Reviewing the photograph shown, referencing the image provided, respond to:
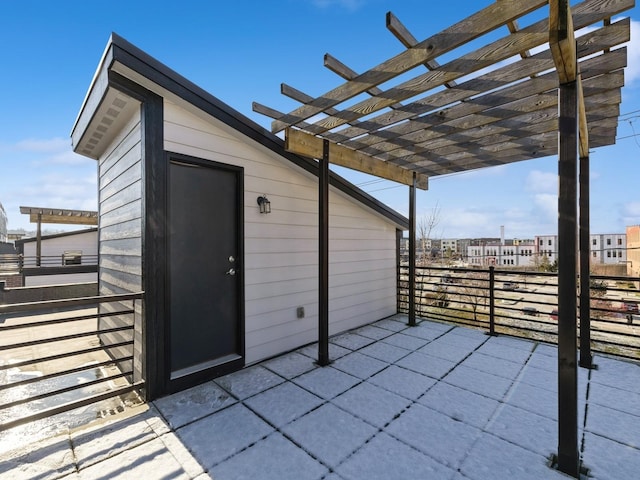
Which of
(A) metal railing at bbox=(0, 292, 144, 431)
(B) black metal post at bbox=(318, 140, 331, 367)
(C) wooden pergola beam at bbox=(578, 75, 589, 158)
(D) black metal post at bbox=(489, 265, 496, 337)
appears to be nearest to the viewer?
(A) metal railing at bbox=(0, 292, 144, 431)

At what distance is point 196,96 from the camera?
2617 millimetres

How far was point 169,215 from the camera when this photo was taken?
2.52 m

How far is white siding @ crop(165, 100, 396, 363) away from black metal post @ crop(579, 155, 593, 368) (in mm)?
2571

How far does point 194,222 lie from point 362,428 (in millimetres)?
2168

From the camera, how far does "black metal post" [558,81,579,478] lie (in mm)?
1675

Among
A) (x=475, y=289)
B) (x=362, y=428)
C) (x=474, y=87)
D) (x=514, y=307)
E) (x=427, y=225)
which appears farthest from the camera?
(x=427, y=225)

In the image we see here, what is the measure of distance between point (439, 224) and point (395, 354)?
38.4 feet

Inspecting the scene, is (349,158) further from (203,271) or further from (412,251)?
(203,271)

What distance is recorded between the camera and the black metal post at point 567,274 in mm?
1675

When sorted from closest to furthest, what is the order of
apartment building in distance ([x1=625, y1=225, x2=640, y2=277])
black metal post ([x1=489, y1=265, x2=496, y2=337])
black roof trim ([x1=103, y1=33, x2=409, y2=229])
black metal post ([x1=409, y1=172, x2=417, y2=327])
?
1. black roof trim ([x1=103, y1=33, x2=409, y2=229])
2. black metal post ([x1=489, y1=265, x2=496, y2=337])
3. black metal post ([x1=409, y1=172, x2=417, y2=327])
4. apartment building in distance ([x1=625, y1=225, x2=640, y2=277])

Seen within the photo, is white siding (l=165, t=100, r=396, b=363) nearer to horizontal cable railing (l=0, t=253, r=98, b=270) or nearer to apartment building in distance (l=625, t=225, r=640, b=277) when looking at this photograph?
horizontal cable railing (l=0, t=253, r=98, b=270)

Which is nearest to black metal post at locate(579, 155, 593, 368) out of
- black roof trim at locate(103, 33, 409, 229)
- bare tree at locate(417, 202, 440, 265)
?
black roof trim at locate(103, 33, 409, 229)

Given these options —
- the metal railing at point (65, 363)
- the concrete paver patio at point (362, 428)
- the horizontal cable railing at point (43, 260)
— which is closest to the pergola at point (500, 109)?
the concrete paver patio at point (362, 428)

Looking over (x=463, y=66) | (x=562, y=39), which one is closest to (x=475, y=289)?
(x=463, y=66)
